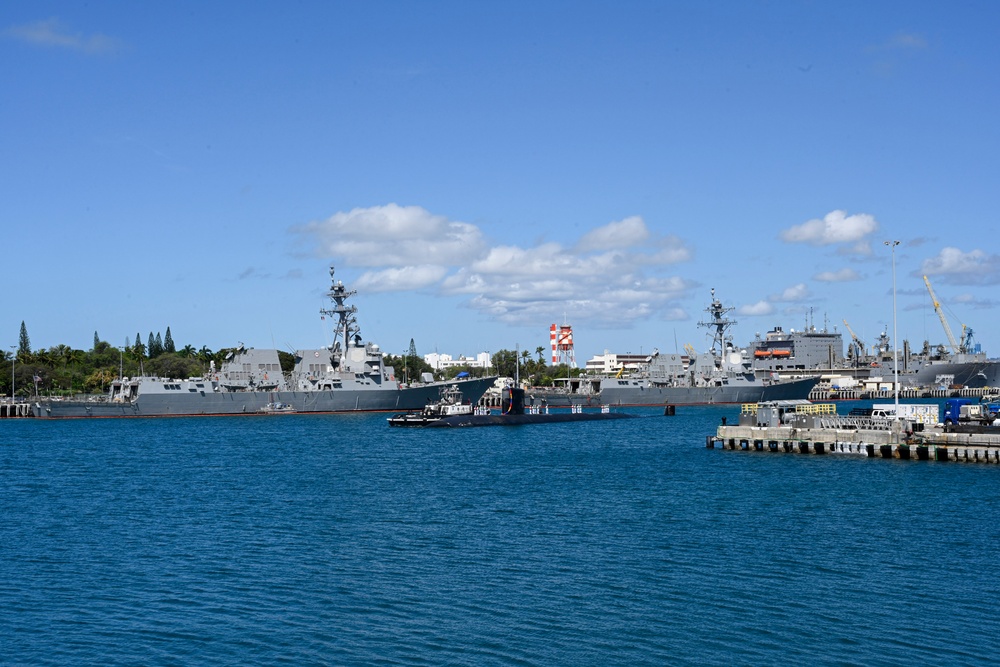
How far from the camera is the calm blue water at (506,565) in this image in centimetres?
2072

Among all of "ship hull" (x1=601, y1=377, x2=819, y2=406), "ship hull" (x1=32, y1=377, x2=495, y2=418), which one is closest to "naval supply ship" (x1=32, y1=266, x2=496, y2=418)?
"ship hull" (x1=32, y1=377, x2=495, y2=418)

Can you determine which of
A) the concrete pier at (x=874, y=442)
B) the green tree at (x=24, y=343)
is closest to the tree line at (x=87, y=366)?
the green tree at (x=24, y=343)

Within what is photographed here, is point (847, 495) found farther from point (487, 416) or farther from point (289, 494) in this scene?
point (487, 416)

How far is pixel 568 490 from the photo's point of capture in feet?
145

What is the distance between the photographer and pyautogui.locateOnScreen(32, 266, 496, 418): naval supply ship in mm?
108831

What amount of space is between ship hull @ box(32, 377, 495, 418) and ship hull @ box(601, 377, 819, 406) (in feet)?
122

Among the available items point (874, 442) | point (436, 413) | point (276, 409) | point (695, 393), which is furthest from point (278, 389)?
point (874, 442)

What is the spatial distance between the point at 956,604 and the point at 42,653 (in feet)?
66.7

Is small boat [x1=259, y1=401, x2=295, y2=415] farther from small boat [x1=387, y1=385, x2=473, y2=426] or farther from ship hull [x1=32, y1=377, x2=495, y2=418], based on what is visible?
small boat [x1=387, y1=385, x2=473, y2=426]

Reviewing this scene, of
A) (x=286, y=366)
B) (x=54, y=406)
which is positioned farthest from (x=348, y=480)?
(x=286, y=366)

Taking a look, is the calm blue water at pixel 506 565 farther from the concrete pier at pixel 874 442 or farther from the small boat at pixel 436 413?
the small boat at pixel 436 413

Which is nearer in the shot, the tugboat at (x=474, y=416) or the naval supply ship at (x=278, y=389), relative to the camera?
the tugboat at (x=474, y=416)

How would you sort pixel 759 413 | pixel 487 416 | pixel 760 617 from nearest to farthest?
pixel 760 617
pixel 759 413
pixel 487 416

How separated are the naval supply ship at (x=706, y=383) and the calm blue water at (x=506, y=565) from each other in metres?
86.0
